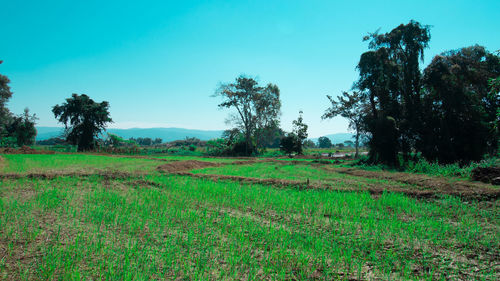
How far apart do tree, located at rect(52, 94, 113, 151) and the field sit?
103 feet

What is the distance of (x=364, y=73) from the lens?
57.9ft

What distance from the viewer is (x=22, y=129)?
130ft

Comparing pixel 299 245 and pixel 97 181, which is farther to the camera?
pixel 97 181

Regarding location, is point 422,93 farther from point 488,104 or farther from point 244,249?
point 244,249

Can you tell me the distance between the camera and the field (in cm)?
284

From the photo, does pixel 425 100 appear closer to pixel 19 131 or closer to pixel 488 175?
pixel 488 175

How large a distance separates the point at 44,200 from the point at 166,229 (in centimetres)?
396

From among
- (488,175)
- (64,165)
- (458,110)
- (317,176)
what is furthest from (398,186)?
(64,165)

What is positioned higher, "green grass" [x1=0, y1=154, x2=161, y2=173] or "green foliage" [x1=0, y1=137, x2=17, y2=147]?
"green foliage" [x1=0, y1=137, x2=17, y2=147]

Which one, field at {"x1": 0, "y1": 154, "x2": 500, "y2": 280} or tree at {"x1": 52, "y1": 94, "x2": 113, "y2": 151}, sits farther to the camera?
tree at {"x1": 52, "y1": 94, "x2": 113, "y2": 151}

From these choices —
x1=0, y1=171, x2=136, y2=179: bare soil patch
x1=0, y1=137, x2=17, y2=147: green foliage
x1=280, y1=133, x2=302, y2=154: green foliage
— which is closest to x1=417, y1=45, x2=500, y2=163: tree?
x1=0, y1=171, x2=136, y2=179: bare soil patch

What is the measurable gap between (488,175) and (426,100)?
809 centimetres

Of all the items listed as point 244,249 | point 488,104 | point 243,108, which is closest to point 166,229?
point 244,249

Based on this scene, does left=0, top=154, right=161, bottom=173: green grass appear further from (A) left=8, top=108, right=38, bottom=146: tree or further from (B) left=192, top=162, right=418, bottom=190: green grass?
(A) left=8, top=108, right=38, bottom=146: tree
